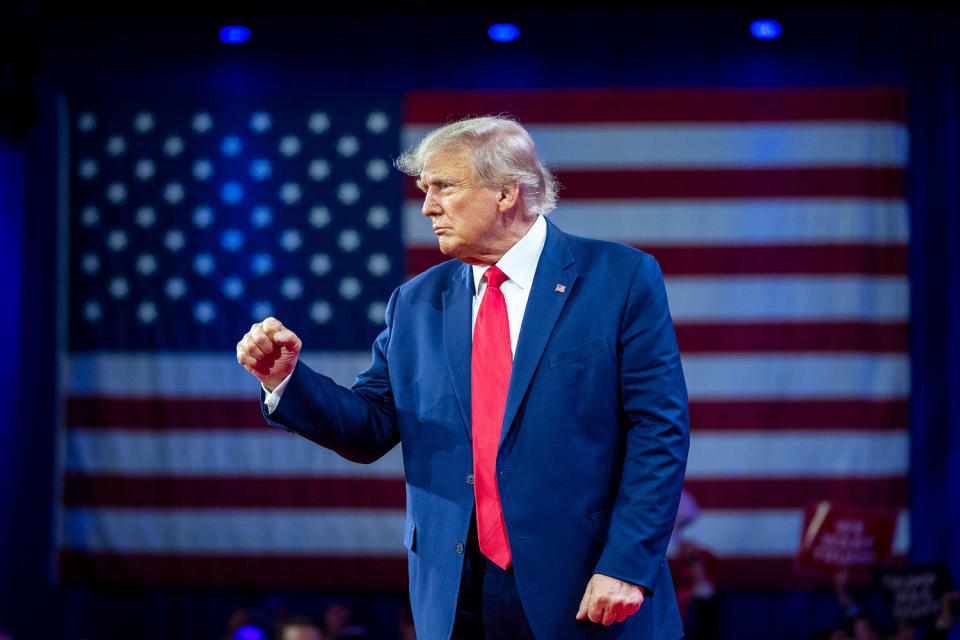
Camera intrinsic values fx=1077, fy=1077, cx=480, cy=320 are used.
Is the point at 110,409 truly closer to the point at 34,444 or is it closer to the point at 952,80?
the point at 34,444

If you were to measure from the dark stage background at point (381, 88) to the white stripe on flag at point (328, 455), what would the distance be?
211 mm

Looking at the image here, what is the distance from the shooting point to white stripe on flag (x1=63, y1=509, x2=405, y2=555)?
4.92 metres

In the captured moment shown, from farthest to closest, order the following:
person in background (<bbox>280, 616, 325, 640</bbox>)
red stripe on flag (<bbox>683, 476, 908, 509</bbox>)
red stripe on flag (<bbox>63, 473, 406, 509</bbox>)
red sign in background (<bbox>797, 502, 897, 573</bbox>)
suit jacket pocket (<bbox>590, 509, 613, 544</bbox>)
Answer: red stripe on flag (<bbox>63, 473, 406, 509</bbox>)
red stripe on flag (<bbox>683, 476, 908, 509</bbox>)
red sign in background (<bbox>797, 502, 897, 573</bbox>)
person in background (<bbox>280, 616, 325, 640</bbox>)
suit jacket pocket (<bbox>590, 509, 613, 544</bbox>)

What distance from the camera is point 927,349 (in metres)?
4.89

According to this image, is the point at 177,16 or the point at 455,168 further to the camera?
the point at 177,16

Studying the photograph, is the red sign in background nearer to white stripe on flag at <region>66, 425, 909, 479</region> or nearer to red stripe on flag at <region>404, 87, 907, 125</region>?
white stripe on flag at <region>66, 425, 909, 479</region>

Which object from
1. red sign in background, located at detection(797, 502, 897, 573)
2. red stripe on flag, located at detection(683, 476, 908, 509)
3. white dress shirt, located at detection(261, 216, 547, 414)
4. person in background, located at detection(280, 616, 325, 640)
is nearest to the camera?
white dress shirt, located at detection(261, 216, 547, 414)

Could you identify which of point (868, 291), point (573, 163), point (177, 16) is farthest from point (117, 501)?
point (868, 291)

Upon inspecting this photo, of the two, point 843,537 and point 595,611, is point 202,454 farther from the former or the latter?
point 595,611

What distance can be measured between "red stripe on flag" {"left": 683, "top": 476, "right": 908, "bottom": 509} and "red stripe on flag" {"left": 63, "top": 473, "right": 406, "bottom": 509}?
1.47 meters

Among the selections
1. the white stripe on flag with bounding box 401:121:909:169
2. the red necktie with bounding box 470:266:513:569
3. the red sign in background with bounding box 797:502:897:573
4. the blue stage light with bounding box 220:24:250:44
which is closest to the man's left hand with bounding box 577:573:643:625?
the red necktie with bounding box 470:266:513:569

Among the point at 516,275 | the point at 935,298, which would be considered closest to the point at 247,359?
the point at 516,275

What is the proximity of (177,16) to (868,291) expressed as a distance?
11.4 feet

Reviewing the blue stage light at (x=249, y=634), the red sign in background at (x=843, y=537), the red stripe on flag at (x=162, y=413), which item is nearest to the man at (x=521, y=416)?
the blue stage light at (x=249, y=634)
